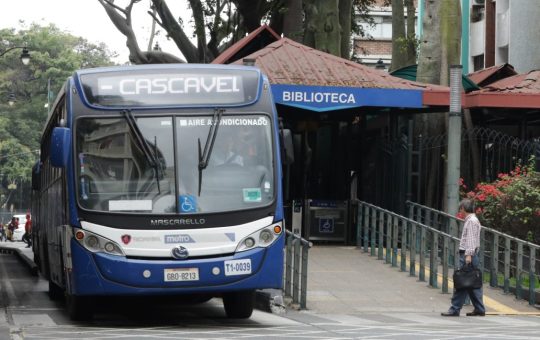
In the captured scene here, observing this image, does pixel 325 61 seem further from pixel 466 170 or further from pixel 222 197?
pixel 222 197

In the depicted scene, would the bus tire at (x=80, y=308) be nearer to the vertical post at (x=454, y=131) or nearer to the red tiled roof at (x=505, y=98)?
the vertical post at (x=454, y=131)

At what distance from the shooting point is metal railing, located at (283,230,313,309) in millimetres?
17359

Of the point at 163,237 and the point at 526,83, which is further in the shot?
the point at 526,83

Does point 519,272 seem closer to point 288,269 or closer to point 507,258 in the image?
point 507,258

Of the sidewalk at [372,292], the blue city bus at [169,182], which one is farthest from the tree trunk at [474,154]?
the blue city bus at [169,182]

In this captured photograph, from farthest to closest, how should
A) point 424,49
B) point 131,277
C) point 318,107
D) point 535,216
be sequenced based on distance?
point 424,49, point 318,107, point 535,216, point 131,277

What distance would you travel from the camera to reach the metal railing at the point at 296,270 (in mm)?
17359

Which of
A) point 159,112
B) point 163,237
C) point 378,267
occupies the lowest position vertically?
point 378,267

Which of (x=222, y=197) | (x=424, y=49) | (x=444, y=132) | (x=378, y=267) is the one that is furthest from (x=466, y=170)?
Answer: (x=222, y=197)

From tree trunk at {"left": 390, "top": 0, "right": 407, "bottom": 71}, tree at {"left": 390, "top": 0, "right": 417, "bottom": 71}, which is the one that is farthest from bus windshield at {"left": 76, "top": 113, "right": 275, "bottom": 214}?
tree at {"left": 390, "top": 0, "right": 417, "bottom": 71}

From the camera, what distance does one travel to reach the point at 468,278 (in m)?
16.9

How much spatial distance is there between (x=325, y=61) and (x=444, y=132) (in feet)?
13.5

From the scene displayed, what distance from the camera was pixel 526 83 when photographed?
27344mm

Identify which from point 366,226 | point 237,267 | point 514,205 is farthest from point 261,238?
point 366,226
